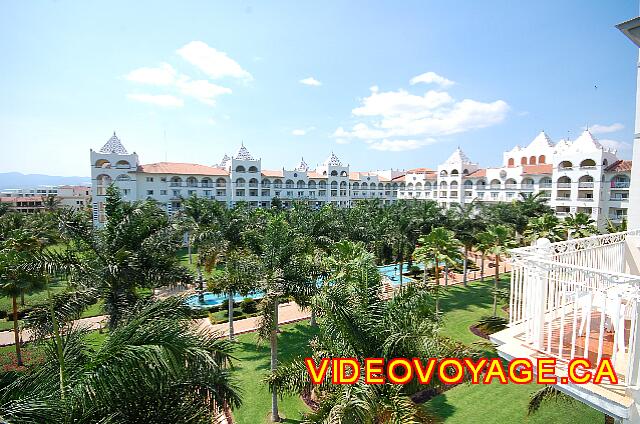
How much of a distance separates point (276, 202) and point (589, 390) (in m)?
50.4

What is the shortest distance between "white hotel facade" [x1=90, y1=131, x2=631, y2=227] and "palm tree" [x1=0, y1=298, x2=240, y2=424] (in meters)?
39.4

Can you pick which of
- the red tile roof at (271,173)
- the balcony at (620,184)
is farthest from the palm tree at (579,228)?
the red tile roof at (271,173)

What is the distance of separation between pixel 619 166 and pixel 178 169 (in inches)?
2269

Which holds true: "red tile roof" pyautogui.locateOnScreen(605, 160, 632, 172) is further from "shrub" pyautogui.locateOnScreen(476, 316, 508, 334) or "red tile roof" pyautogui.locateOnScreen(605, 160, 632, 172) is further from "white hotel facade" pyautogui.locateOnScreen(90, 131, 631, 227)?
"shrub" pyautogui.locateOnScreen(476, 316, 508, 334)

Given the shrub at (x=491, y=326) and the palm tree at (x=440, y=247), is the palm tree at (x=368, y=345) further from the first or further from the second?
the palm tree at (x=440, y=247)

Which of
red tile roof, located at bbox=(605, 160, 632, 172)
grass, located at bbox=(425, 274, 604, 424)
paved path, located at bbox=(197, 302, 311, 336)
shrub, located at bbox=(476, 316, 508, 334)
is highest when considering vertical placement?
red tile roof, located at bbox=(605, 160, 632, 172)

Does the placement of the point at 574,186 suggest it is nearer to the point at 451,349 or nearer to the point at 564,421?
the point at 564,421

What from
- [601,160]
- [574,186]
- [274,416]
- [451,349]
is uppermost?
[601,160]

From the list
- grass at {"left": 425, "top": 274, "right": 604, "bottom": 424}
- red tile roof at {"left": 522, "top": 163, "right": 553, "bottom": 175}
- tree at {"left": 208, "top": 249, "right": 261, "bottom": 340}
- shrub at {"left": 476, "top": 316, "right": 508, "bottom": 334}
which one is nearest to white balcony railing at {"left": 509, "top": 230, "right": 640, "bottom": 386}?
grass at {"left": 425, "top": 274, "right": 604, "bottom": 424}

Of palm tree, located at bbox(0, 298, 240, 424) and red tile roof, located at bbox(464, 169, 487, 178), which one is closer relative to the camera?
palm tree, located at bbox(0, 298, 240, 424)

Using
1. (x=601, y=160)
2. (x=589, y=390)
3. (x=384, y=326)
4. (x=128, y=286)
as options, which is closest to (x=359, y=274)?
(x=384, y=326)

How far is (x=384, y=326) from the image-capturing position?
7289 millimetres

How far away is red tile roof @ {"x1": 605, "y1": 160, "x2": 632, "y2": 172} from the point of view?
3828cm

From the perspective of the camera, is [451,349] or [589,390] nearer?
[589,390]
